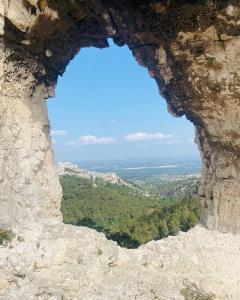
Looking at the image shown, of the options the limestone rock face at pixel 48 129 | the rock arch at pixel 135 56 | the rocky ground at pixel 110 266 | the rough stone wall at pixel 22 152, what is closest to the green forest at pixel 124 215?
the rocky ground at pixel 110 266

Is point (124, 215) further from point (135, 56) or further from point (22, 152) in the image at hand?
point (22, 152)

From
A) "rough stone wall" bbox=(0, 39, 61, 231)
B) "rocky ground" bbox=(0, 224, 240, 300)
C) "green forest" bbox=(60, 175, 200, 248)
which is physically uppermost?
"rough stone wall" bbox=(0, 39, 61, 231)

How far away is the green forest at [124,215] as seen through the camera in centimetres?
3166

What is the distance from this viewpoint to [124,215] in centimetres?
4209

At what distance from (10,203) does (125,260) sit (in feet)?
14.0

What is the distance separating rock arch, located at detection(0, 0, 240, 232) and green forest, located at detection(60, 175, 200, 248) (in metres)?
15.3

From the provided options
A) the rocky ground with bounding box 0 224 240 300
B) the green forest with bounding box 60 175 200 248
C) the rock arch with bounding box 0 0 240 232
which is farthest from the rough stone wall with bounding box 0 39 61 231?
the green forest with bounding box 60 175 200 248

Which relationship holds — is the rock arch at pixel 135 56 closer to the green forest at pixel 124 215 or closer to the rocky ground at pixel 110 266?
the rocky ground at pixel 110 266

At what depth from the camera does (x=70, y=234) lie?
12.3 m

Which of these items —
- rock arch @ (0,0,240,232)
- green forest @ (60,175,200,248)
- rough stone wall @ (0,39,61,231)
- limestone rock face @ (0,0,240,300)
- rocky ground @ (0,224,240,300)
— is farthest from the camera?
green forest @ (60,175,200,248)

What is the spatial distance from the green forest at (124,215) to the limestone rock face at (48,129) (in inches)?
577

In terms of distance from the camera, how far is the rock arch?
12.1 metres

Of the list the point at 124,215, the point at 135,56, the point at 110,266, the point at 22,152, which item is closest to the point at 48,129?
the point at 22,152

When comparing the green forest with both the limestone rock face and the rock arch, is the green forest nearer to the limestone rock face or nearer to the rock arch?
the limestone rock face
